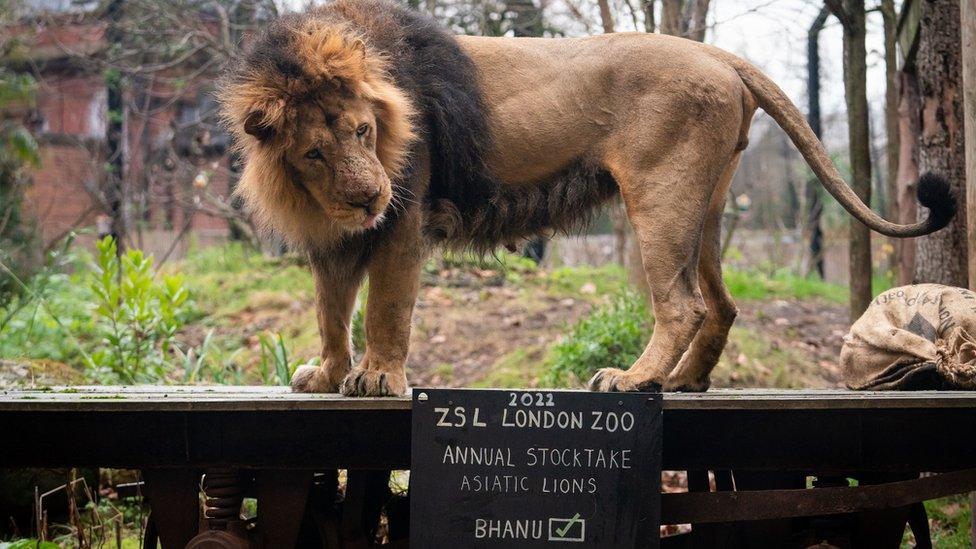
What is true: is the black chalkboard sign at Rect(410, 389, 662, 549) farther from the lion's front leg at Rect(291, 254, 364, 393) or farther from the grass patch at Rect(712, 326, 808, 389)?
the grass patch at Rect(712, 326, 808, 389)

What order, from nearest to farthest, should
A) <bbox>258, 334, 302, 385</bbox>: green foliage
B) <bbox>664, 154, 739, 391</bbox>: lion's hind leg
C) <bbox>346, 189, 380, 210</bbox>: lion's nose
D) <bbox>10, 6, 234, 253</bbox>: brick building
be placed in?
<bbox>346, 189, 380, 210</bbox>: lion's nose
<bbox>664, 154, 739, 391</bbox>: lion's hind leg
<bbox>258, 334, 302, 385</bbox>: green foliage
<bbox>10, 6, 234, 253</bbox>: brick building

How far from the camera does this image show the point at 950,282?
16.1 feet

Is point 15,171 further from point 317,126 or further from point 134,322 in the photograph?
point 317,126

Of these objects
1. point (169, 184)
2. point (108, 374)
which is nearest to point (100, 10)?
point (169, 184)

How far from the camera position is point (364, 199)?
3.33 m

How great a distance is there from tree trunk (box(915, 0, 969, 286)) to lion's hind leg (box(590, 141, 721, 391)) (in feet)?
6.08

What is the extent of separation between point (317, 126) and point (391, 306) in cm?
73

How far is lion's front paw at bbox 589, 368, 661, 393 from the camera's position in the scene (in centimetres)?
357

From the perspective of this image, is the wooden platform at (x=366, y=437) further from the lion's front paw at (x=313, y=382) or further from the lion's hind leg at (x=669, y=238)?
the lion's front paw at (x=313, y=382)

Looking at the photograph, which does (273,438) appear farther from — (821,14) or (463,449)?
(821,14)

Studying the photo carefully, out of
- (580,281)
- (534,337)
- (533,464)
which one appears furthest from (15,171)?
(533,464)

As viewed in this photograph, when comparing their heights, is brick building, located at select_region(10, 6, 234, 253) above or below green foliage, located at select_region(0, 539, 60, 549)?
above

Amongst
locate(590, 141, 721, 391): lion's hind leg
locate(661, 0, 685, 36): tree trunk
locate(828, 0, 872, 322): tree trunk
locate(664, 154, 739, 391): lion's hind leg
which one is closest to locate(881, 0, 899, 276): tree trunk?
locate(828, 0, 872, 322): tree trunk

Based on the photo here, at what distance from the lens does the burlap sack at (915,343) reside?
3.70 m
